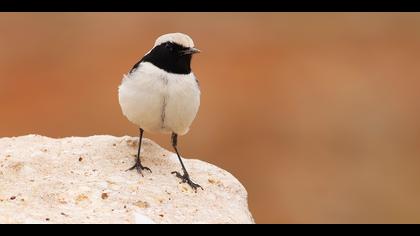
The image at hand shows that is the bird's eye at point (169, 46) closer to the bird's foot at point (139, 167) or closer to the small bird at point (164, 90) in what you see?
the small bird at point (164, 90)

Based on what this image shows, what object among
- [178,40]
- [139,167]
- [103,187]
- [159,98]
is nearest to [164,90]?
[159,98]

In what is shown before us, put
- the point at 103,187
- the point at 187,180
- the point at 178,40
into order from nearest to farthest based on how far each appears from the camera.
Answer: the point at 103,187 < the point at 187,180 < the point at 178,40

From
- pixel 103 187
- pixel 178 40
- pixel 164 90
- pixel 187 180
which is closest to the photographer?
pixel 103 187

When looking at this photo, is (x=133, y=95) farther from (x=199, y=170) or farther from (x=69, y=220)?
(x=69, y=220)

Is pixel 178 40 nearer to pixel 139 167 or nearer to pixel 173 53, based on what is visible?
pixel 173 53

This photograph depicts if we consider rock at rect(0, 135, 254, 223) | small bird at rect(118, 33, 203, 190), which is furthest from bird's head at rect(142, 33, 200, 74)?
rock at rect(0, 135, 254, 223)

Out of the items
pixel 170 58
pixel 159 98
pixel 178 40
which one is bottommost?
pixel 159 98

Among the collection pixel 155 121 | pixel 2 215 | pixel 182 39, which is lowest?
pixel 2 215
